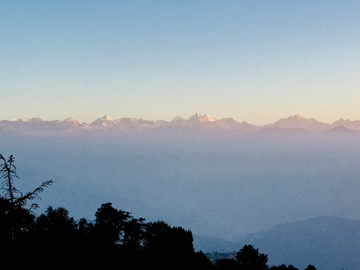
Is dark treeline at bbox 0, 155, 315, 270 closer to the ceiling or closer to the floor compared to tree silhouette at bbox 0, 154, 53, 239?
closer to the floor

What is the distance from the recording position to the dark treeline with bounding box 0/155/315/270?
15.5 m

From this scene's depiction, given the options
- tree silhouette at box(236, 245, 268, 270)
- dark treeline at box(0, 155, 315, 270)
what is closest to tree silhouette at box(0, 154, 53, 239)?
dark treeline at box(0, 155, 315, 270)

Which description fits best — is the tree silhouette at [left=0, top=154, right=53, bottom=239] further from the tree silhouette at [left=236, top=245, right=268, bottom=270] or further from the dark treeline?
the tree silhouette at [left=236, top=245, right=268, bottom=270]

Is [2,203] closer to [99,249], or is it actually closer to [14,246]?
[14,246]

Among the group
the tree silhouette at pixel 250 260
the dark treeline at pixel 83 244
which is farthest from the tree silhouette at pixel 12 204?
the tree silhouette at pixel 250 260

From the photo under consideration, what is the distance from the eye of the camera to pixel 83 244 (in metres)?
39.5

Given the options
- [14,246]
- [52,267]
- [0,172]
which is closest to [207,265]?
[52,267]

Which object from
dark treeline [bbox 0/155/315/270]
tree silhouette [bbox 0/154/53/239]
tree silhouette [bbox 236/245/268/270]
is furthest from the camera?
tree silhouette [bbox 236/245/268/270]

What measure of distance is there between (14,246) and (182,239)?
22.5 meters

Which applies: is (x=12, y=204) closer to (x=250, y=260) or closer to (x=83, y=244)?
(x=83, y=244)

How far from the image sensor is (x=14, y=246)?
16.2m

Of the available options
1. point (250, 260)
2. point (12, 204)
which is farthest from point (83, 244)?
point (250, 260)

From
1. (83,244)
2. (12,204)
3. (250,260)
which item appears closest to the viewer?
(12,204)

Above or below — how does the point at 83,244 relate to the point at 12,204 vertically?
below
